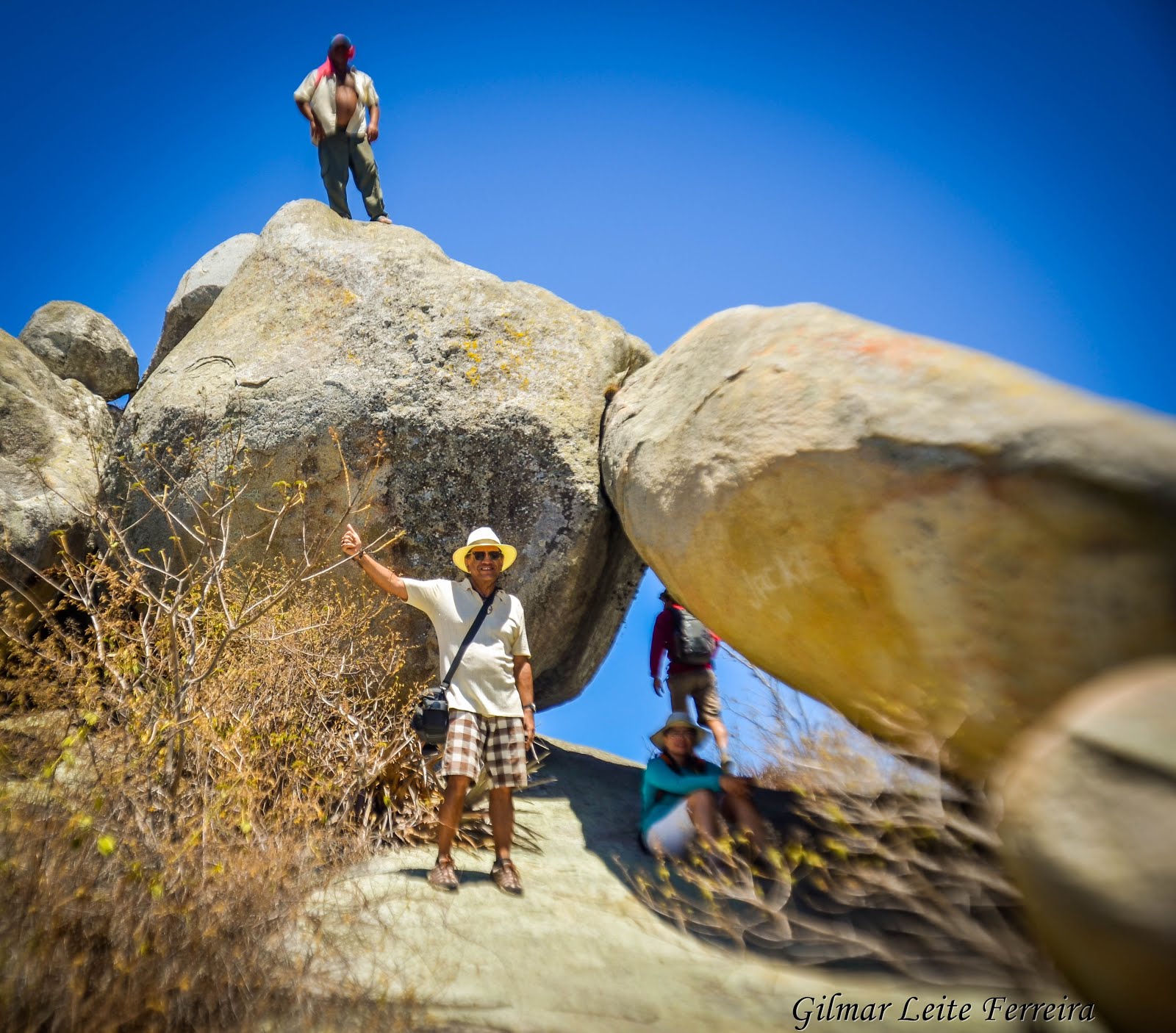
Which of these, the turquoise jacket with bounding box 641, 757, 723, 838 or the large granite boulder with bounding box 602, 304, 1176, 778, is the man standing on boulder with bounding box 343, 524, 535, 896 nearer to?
the turquoise jacket with bounding box 641, 757, 723, 838

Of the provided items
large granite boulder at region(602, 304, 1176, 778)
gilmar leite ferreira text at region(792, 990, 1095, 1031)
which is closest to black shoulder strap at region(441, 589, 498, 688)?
large granite boulder at region(602, 304, 1176, 778)

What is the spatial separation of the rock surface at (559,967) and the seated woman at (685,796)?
16.0 inches

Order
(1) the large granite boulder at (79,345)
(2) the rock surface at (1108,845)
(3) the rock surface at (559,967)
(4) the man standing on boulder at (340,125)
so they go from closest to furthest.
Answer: (2) the rock surface at (1108,845), (3) the rock surface at (559,967), (4) the man standing on boulder at (340,125), (1) the large granite boulder at (79,345)

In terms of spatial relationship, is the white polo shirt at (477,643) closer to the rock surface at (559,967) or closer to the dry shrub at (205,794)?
the dry shrub at (205,794)

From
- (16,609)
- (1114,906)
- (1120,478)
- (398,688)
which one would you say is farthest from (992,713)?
(16,609)

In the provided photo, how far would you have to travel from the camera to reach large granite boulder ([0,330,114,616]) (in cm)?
619

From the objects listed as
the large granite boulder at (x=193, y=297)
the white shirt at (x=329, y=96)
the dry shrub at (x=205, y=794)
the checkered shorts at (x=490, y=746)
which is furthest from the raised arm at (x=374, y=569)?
the large granite boulder at (x=193, y=297)

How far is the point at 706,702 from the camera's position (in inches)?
202

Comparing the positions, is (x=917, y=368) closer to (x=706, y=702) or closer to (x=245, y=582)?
(x=706, y=702)

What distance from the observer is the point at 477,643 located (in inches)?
156

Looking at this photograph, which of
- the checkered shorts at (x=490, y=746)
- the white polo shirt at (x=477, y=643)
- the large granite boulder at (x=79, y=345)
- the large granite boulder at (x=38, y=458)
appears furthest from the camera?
the large granite boulder at (x=79, y=345)

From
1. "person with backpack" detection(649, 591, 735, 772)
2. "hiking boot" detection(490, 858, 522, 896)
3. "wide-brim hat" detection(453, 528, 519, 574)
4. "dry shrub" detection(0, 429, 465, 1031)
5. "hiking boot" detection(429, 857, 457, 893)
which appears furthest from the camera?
"person with backpack" detection(649, 591, 735, 772)

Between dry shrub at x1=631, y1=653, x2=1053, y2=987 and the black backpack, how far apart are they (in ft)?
3.93

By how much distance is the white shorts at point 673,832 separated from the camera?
4.15 metres
